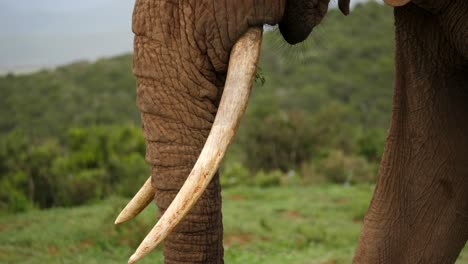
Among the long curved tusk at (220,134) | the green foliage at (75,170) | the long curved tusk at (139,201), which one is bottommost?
the green foliage at (75,170)

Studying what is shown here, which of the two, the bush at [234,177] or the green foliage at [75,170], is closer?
the green foliage at [75,170]

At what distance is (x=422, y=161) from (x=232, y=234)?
337cm

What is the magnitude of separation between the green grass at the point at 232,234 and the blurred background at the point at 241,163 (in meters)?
0.01

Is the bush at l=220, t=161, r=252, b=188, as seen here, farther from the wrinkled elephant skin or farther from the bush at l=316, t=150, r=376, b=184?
the wrinkled elephant skin

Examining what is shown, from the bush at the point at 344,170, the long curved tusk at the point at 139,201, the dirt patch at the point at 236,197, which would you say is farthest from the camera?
the bush at the point at 344,170

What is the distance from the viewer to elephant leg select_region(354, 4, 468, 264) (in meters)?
3.11

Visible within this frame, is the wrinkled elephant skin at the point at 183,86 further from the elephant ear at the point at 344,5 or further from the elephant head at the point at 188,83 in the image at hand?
the elephant ear at the point at 344,5

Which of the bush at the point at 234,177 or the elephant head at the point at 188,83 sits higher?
the elephant head at the point at 188,83

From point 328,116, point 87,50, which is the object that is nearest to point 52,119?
point 328,116

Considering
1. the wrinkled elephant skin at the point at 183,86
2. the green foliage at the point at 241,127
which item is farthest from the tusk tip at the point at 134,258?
the green foliage at the point at 241,127

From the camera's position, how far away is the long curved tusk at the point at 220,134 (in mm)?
2219

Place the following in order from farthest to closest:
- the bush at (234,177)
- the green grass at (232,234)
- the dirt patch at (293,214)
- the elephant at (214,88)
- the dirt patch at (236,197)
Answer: the bush at (234,177) < the dirt patch at (236,197) < the dirt patch at (293,214) < the green grass at (232,234) < the elephant at (214,88)

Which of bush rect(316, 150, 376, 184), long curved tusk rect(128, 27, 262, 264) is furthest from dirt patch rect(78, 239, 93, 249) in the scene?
bush rect(316, 150, 376, 184)

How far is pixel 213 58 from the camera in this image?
2.52 m
